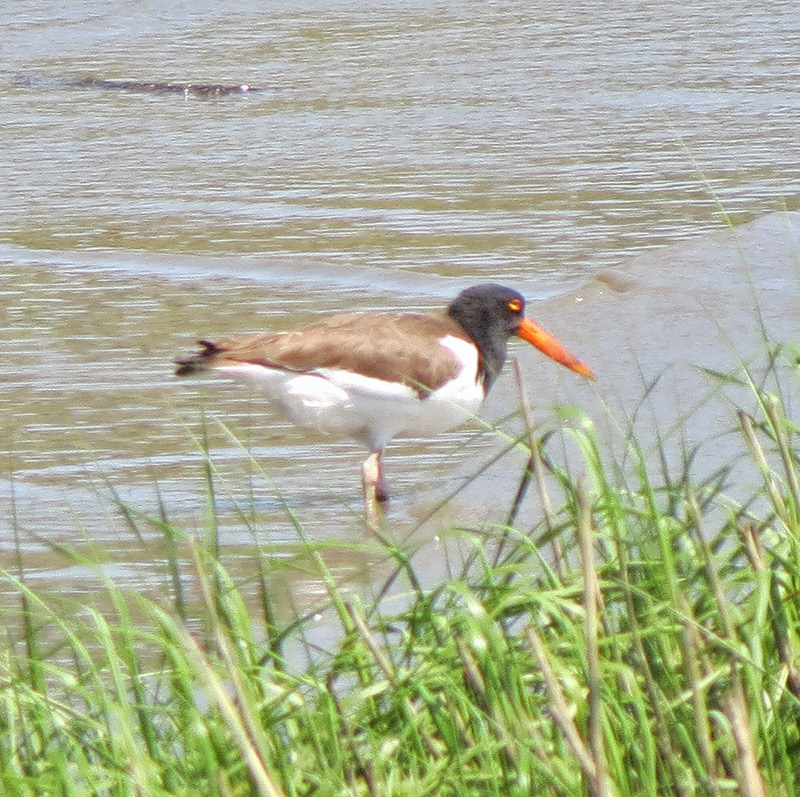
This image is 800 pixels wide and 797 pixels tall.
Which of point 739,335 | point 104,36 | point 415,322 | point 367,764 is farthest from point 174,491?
point 104,36

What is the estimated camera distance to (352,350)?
515cm

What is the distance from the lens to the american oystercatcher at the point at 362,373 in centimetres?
507

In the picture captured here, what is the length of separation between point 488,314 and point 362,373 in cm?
68

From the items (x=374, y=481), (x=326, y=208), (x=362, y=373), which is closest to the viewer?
(x=374, y=481)

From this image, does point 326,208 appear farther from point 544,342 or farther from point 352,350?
point 352,350

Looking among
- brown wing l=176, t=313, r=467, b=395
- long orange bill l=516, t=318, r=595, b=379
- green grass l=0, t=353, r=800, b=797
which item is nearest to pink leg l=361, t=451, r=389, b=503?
brown wing l=176, t=313, r=467, b=395

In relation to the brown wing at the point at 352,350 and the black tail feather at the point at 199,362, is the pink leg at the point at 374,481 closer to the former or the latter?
the brown wing at the point at 352,350

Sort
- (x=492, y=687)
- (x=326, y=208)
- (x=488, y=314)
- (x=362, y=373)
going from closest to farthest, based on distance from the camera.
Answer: (x=492, y=687) < (x=362, y=373) < (x=488, y=314) < (x=326, y=208)

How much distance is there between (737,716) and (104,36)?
12.5m

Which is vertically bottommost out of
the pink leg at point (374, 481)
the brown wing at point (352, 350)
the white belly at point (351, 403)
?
the pink leg at point (374, 481)

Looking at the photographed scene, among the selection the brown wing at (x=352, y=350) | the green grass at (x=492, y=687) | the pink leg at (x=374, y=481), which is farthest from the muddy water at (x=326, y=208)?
the green grass at (x=492, y=687)

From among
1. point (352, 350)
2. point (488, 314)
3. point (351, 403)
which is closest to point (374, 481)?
point (351, 403)

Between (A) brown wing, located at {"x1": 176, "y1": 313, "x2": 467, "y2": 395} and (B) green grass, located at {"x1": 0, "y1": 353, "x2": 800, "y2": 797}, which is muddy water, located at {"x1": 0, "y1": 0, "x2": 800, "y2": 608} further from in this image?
(B) green grass, located at {"x1": 0, "y1": 353, "x2": 800, "y2": 797}

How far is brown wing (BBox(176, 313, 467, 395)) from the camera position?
16.7ft
